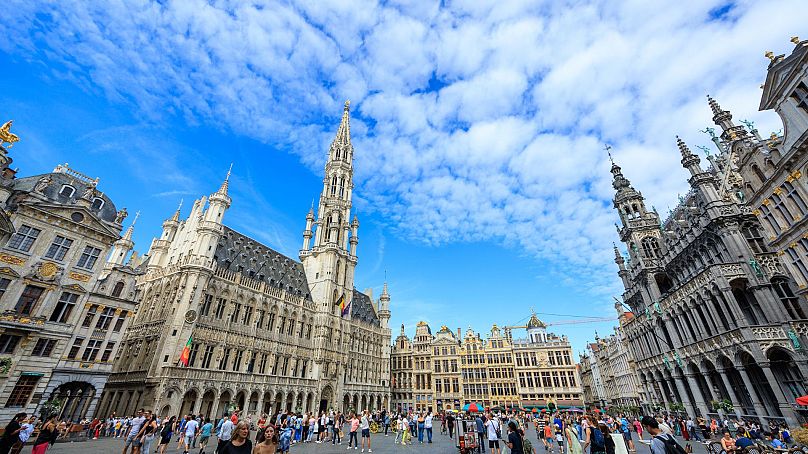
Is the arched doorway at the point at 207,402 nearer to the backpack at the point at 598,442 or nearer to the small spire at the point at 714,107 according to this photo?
the backpack at the point at 598,442

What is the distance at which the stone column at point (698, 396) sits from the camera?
1152 inches

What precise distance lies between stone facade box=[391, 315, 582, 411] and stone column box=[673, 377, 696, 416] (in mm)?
33016

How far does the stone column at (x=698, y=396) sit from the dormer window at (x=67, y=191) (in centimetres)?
5496

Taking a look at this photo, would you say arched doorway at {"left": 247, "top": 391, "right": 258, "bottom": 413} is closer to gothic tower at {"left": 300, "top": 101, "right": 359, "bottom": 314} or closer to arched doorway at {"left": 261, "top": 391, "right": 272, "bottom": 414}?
arched doorway at {"left": 261, "top": 391, "right": 272, "bottom": 414}

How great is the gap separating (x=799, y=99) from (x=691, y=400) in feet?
87.7

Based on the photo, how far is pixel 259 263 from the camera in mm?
50719

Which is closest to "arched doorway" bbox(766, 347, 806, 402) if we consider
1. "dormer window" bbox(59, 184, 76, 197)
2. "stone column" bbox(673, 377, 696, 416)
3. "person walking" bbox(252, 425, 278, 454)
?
"stone column" bbox(673, 377, 696, 416)

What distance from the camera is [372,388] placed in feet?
202

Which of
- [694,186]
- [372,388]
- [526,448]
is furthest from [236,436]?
[372,388]

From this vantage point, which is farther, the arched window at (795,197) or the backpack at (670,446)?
the arched window at (795,197)

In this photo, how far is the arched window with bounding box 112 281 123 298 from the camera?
29.6 metres

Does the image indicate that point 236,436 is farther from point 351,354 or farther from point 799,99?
point 351,354

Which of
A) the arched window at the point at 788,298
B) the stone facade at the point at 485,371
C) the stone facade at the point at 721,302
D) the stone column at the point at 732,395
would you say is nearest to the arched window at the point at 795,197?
the stone facade at the point at 721,302

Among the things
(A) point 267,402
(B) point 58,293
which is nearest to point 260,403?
(A) point 267,402
